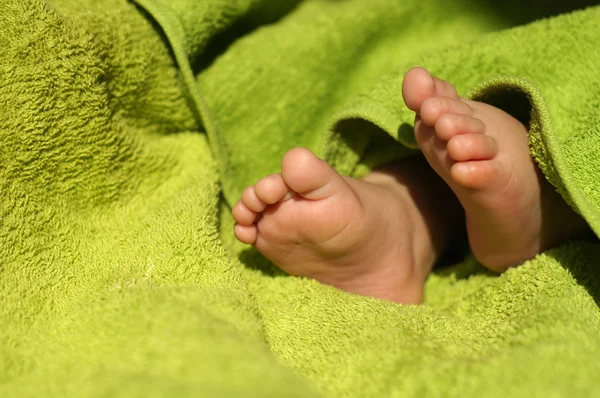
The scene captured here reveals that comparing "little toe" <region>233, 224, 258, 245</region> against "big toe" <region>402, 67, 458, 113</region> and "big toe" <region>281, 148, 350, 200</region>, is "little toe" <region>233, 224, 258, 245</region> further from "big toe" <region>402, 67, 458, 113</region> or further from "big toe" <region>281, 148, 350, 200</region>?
"big toe" <region>402, 67, 458, 113</region>

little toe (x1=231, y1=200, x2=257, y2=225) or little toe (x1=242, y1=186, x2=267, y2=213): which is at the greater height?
little toe (x1=242, y1=186, x2=267, y2=213)

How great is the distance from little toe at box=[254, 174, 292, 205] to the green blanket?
75 mm

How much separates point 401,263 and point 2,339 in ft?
1.48

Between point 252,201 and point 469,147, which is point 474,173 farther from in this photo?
point 252,201

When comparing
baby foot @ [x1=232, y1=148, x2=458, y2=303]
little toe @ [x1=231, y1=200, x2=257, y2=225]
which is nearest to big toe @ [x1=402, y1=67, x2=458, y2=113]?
baby foot @ [x1=232, y1=148, x2=458, y2=303]

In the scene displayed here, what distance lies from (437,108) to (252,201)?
9.0 inches

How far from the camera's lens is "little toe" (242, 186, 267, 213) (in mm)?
690

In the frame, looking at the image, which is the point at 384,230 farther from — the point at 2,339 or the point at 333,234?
the point at 2,339

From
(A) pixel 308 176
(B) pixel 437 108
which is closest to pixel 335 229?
(A) pixel 308 176

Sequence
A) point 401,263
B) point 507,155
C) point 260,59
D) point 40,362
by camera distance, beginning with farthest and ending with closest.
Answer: point 260,59 < point 401,263 < point 507,155 < point 40,362

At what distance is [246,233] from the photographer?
71 cm

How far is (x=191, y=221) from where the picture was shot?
70 cm

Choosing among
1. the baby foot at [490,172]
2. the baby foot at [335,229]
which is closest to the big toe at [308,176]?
the baby foot at [335,229]

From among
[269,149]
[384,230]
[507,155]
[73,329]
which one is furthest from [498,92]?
[73,329]
